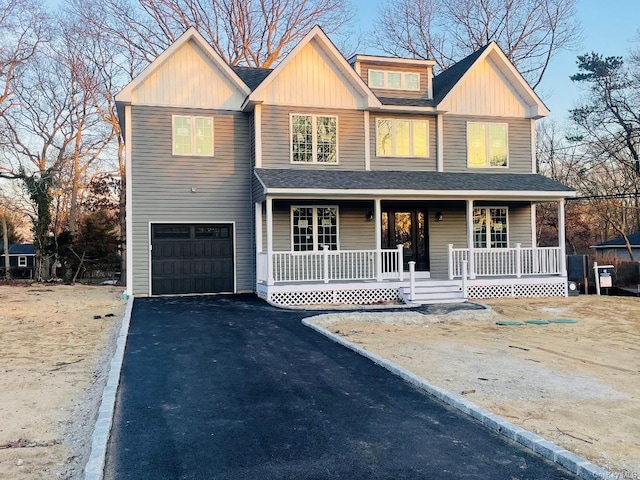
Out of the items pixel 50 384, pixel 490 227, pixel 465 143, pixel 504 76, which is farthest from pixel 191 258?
pixel 504 76

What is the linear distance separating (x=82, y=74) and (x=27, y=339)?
21.3 m

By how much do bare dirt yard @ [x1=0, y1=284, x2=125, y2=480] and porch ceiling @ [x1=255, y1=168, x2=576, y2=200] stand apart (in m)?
5.66

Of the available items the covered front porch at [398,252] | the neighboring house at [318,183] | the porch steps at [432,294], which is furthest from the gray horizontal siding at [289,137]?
the porch steps at [432,294]

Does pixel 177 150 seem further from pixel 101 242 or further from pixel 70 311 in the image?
pixel 101 242

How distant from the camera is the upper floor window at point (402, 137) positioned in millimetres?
16828

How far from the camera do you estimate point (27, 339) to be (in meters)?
9.73

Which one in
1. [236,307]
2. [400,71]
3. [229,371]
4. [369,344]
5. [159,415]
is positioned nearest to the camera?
[159,415]

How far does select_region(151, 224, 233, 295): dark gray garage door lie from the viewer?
612 inches

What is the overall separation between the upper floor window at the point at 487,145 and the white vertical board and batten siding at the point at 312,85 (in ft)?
13.4

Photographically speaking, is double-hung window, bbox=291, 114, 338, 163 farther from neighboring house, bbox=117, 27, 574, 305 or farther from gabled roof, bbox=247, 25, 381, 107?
gabled roof, bbox=247, 25, 381, 107

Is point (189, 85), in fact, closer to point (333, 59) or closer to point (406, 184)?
point (333, 59)

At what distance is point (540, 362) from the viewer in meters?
8.15

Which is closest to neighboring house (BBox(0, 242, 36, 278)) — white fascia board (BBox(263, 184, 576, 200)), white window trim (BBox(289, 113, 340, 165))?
white window trim (BBox(289, 113, 340, 165))

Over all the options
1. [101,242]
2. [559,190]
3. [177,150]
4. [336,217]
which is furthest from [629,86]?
[101,242]
